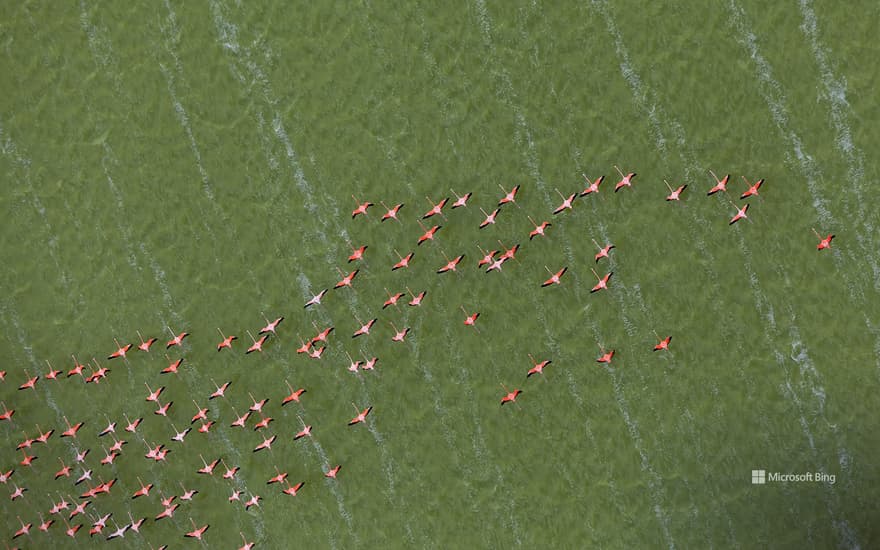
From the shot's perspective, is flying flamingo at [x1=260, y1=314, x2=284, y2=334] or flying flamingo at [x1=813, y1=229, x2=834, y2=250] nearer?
flying flamingo at [x1=813, y1=229, x2=834, y2=250]

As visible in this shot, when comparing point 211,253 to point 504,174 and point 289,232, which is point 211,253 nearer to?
point 289,232

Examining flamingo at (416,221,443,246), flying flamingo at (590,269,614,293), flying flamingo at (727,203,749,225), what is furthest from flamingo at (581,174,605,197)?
flamingo at (416,221,443,246)

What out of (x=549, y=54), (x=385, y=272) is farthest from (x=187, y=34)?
(x=549, y=54)

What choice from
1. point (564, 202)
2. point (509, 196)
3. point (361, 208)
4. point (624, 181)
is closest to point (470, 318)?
point (509, 196)

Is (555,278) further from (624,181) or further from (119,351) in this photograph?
(119,351)

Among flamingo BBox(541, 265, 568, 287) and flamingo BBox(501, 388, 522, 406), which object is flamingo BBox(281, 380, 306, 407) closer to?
flamingo BBox(501, 388, 522, 406)
